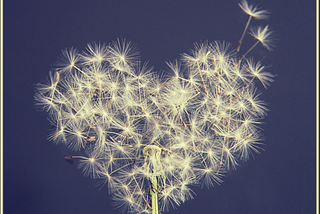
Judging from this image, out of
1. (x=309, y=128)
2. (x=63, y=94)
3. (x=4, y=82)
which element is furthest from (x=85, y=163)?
(x=309, y=128)

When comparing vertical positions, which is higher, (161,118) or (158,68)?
(158,68)

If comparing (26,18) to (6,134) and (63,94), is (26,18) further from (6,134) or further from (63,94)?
(6,134)

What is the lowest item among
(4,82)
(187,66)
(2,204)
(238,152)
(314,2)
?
(238,152)
